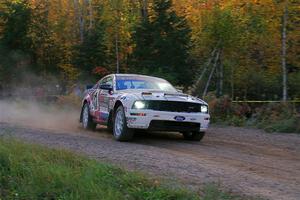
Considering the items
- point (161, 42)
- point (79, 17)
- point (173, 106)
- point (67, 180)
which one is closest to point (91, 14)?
point (79, 17)

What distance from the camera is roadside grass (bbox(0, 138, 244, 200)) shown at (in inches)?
260

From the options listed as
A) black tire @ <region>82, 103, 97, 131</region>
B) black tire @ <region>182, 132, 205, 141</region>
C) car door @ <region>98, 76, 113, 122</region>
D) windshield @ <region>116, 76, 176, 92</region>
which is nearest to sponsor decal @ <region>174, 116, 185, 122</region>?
black tire @ <region>182, 132, 205, 141</region>

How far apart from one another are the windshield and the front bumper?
1.47 m

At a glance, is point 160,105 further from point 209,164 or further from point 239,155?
point 209,164

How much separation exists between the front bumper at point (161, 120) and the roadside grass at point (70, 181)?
2.92 m

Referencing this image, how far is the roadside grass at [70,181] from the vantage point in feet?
21.7

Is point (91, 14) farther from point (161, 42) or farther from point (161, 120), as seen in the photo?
point (161, 120)

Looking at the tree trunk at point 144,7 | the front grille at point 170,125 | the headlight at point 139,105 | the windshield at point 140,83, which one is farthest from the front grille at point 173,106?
the tree trunk at point 144,7

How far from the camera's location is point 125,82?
1324 centimetres

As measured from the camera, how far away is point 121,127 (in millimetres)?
11898

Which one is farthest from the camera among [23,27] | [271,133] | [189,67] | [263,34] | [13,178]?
[23,27]

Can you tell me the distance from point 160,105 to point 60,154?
343cm

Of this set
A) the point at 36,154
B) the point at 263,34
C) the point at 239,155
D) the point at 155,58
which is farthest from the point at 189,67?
the point at 36,154

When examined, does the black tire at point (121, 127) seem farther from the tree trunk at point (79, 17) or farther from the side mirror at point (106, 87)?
the tree trunk at point (79, 17)
